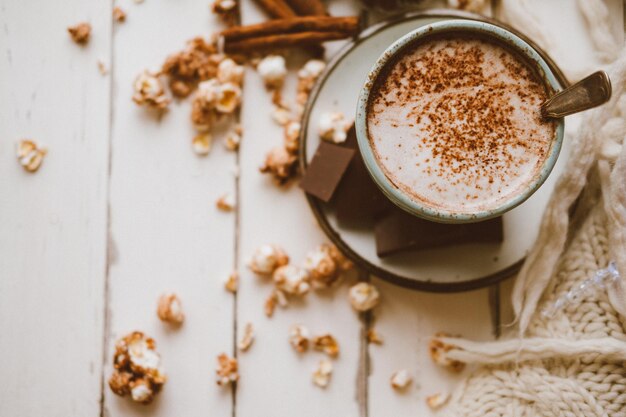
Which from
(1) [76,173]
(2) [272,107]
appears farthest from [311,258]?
(1) [76,173]

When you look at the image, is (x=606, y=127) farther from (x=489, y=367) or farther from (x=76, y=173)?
(x=76, y=173)

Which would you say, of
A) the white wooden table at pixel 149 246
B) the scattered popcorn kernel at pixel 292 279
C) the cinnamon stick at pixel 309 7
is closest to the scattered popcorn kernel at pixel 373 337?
the white wooden table at pixel 149 246

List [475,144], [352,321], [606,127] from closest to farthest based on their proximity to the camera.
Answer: [475,144] < [606,127] < [352,321]

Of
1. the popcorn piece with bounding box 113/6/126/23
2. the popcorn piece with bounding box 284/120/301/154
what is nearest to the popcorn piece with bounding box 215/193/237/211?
the popcorn piece with bounding box 284/120/301/154

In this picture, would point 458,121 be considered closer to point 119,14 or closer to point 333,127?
point 333,127

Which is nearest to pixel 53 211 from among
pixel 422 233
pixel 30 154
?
pixel 30 154

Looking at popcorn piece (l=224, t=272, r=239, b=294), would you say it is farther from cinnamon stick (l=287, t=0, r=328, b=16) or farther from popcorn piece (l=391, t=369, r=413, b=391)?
cinnamon stick (l=287, t=0, r=328, b=16)

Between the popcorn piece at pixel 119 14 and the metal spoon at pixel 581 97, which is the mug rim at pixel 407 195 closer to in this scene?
the metal spoon at pixel 581 97
